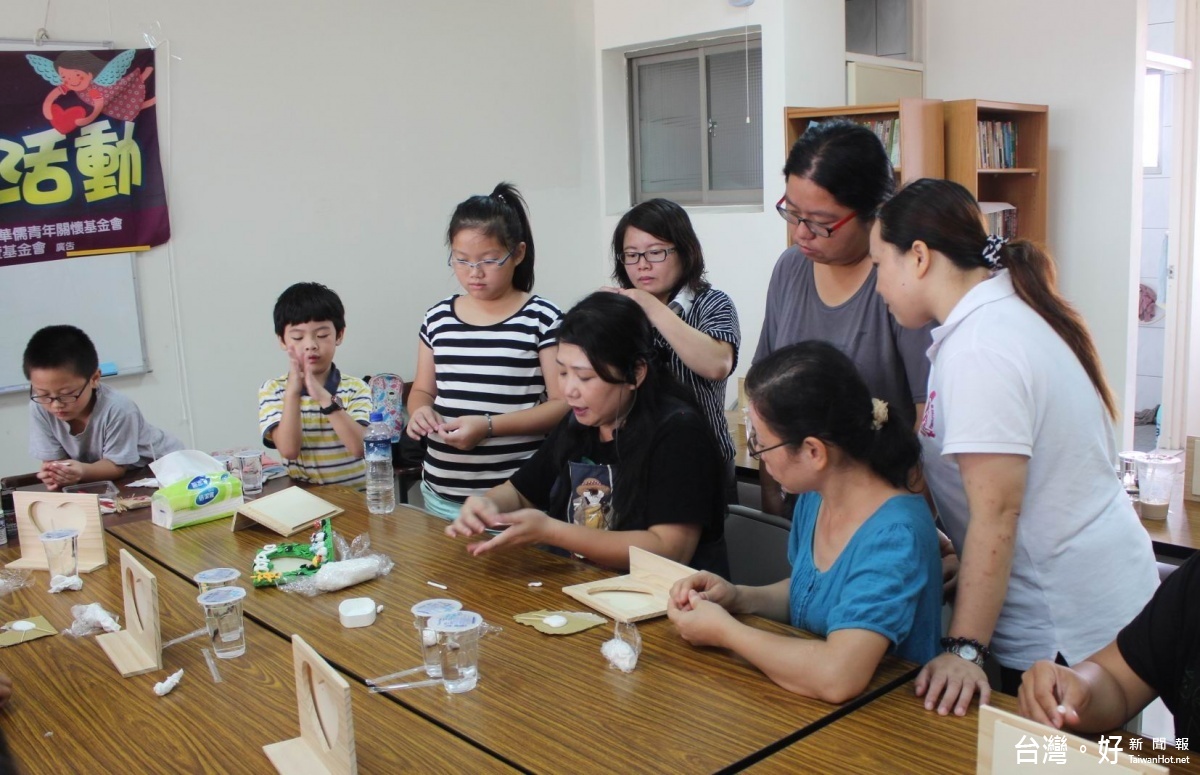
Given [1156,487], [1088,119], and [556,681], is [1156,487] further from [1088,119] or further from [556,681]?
[1088,119]

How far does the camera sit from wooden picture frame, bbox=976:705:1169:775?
1.03 meters

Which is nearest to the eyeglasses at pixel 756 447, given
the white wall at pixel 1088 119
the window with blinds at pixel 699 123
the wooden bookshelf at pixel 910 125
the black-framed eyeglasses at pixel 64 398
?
the black-framed eyeglasses at pixel 64 398

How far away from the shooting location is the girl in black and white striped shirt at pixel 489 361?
8.55 feet

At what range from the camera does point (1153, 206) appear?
6.75 m

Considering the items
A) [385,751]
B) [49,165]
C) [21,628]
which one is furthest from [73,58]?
[385,751]

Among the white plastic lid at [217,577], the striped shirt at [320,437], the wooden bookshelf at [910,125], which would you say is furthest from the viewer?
the wooden bookshelf at [910,125]

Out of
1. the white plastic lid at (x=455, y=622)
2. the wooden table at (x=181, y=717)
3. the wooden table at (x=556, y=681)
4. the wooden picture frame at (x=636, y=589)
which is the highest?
the white plastic lid at (x=455, y=622)

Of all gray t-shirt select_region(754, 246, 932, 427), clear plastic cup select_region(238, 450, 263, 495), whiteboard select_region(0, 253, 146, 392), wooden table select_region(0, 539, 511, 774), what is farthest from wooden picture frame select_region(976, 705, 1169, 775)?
whiteboard select_region(0, 253, 146, 392)

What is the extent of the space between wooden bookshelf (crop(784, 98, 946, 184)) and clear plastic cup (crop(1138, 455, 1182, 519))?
8.01 ft

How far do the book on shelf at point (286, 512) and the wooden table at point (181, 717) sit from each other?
527 mm

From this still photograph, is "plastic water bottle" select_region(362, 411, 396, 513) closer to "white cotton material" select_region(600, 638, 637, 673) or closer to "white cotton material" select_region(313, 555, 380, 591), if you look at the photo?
"white cotton material" select_region(313, 555, 380, 591)

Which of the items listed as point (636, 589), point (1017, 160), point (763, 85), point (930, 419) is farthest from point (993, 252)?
point (1017, 160)

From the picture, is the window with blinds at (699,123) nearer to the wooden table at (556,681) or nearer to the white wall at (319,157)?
the white wall at (319,157)

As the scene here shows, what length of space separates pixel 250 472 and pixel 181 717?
1.33 m
